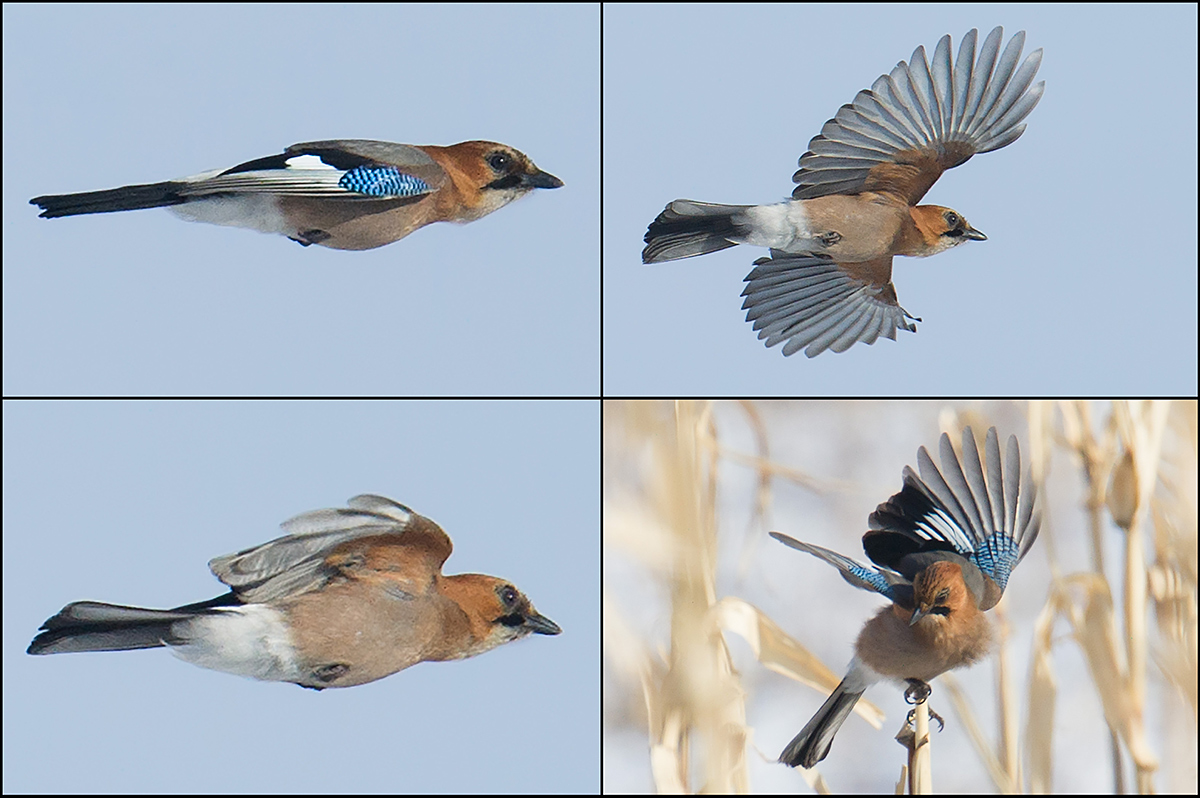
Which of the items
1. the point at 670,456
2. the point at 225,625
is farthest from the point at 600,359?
the point at 225,625

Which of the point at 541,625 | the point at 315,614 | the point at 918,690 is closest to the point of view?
the point at 315,614

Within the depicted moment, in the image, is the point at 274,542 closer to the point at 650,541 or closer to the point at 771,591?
the point at 650,541

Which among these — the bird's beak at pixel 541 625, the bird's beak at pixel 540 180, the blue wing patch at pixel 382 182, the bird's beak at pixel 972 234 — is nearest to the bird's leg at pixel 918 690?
the bird's beak at pixel 541 625

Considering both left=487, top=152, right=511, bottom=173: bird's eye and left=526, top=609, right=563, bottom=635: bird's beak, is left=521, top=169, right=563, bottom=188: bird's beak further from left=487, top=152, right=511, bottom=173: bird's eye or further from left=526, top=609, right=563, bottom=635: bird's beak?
left=526, top=609, right=563, bottom=635: bird's beak

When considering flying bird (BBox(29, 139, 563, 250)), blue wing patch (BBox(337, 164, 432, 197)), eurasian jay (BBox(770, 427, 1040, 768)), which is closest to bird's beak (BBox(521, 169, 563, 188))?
flying bird (BBox(29, 139, 563, 250))

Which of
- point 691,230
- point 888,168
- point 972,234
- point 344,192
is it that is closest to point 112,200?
point 344,192

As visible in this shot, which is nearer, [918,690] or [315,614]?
[315,614]

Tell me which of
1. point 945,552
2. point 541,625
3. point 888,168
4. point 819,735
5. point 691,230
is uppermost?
point 888,168

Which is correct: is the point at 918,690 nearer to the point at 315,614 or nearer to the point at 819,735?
the point at 819,735

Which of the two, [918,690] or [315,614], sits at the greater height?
[315,614]
